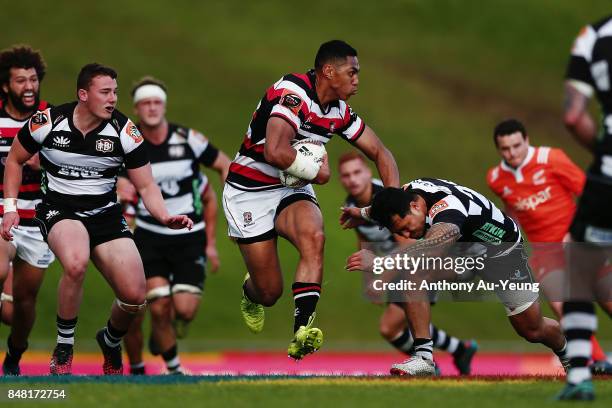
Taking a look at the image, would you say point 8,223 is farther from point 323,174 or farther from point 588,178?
point 588,178

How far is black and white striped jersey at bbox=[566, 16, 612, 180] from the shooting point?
7.10 meters

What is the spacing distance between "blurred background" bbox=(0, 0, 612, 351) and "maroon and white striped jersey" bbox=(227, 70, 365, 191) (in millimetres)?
13889

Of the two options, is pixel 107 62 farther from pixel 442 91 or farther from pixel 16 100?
pixel 16 100

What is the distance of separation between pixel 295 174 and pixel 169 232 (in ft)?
12.4

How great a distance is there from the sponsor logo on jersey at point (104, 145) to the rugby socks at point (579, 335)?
415 centimetres

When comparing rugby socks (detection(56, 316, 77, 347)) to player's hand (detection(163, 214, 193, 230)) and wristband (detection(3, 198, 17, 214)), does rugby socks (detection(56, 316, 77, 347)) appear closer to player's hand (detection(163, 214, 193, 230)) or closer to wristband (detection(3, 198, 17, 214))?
wristband (detection(3, 198, 17, 214))

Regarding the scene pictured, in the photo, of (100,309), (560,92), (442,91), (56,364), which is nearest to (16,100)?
(56,364)

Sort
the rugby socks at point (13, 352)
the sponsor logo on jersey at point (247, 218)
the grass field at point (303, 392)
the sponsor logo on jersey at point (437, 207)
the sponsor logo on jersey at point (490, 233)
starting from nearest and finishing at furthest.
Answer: the grass field at point (303, 392) < the sponsor logo on jersey at point (437, 207) < the sponsor logo on jersey at point (490, 233) < the sponsor logo on jersey at point (247, 218) < the rugby socks at point (13, 352)

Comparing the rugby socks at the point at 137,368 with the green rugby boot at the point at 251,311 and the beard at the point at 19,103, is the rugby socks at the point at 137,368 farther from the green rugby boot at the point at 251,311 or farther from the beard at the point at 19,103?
the beard at the point at 19,103

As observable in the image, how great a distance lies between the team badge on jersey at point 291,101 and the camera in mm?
9617

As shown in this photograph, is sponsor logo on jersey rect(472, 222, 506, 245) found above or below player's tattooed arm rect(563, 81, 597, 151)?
below

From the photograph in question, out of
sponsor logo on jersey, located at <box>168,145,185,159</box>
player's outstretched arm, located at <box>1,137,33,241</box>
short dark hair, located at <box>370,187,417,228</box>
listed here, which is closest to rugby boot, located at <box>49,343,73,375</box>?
player's outstretched arm, located at <box>1,137,33,241</box>

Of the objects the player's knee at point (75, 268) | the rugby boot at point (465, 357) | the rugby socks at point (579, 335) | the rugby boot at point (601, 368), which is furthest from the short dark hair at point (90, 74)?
the rugby boot at point (465, 357)

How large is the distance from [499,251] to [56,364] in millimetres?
3758
